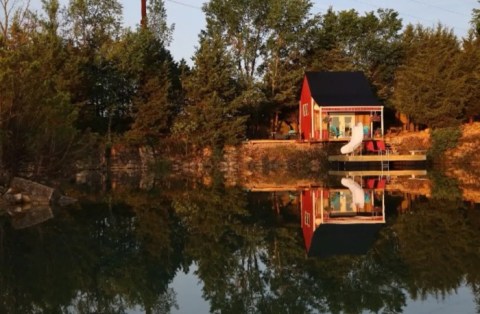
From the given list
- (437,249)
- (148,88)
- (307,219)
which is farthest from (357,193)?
(148,88)

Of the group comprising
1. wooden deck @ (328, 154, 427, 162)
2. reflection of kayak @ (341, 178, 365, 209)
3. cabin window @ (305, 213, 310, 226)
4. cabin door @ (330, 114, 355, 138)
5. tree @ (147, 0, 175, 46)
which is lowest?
cabin window @ (305, 213, 310, 226)

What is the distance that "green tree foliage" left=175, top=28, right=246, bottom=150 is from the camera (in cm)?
3825

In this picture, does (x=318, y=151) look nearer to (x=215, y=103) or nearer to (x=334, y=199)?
(x=215, y=103)

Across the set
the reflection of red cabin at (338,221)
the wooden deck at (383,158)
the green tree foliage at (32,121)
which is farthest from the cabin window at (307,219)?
the wooden deck at (383,158)

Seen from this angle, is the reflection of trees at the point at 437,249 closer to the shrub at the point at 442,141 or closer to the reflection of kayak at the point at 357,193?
the reflection of kayak at the point at 357,193

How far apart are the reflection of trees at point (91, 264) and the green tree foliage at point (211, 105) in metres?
24.9

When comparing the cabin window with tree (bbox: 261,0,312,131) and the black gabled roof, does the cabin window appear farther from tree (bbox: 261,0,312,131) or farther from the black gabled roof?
tree (bbox: 261,0,312,131)

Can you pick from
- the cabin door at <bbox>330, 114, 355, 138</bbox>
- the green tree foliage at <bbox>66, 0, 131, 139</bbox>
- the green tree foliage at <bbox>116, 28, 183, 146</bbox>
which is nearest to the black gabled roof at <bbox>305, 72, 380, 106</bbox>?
the cabin door at <bbox>330, 114, 355, 138</bbox>

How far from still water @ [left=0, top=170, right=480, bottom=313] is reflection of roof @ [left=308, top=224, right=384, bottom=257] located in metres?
0.02

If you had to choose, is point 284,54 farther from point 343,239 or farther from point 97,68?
point 343,239

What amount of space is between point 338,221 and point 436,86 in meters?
26.6

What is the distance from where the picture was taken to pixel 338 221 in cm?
1198

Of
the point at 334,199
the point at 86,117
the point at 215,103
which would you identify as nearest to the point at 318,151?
the point at 215,103

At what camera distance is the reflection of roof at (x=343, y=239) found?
29.0ft
